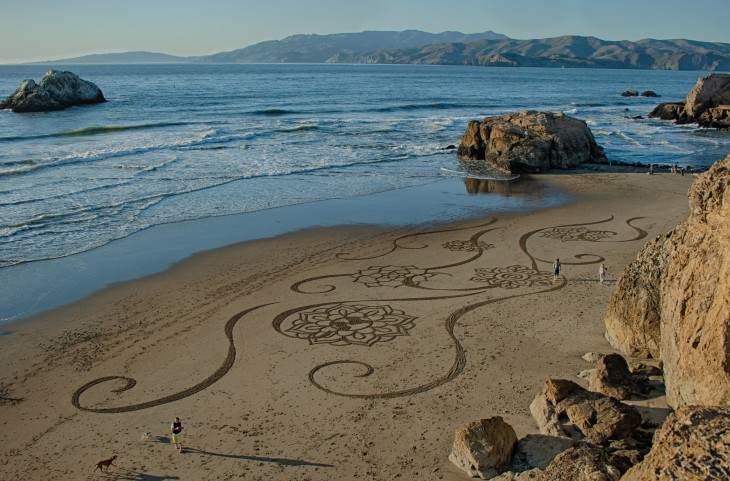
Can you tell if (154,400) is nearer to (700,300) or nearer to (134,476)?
(134,476)

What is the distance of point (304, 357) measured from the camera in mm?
16328

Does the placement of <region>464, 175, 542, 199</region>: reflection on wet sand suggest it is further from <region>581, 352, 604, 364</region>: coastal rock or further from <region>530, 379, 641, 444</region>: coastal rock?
<region>530, 379, 641, 444</region>: coastal rock

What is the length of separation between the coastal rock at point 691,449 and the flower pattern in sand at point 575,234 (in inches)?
797

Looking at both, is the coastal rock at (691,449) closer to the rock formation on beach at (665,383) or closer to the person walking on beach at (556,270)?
the rock formation on beach at (665,383)

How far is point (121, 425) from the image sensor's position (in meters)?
13.4

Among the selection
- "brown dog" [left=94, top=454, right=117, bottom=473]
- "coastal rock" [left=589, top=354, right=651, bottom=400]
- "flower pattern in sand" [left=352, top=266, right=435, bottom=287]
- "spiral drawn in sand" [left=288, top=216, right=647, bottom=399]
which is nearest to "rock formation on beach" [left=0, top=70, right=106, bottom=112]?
"spiral drawn in sand" [left=288, top=216, right=647, bottom=399]

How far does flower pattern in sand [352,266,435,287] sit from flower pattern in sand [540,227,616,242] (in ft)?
24.3

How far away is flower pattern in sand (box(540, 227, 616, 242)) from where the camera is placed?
26.9 m

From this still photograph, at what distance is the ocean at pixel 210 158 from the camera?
2920 centimetres

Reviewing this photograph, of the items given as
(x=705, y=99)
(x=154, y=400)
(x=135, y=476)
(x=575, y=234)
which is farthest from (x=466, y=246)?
(x=705, y=99)

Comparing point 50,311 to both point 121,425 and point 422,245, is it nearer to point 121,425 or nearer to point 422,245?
point 121,425

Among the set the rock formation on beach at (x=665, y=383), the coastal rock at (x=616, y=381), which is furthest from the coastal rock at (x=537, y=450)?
the coastal rock at (x=616, y=381)

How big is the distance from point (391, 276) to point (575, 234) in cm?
960

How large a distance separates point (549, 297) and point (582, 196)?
17.7 metres
